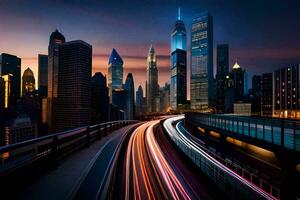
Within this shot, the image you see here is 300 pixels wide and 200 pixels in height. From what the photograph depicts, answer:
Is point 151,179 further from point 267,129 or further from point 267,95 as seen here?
point 267,95

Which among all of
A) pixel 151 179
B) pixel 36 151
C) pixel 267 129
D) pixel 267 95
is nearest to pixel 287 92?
pixel 267 95

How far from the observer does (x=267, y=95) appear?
156250mm

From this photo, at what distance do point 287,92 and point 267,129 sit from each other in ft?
376

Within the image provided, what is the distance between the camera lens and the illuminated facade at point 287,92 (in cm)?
11162

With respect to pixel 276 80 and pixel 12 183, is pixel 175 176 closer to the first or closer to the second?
pixel 12 183

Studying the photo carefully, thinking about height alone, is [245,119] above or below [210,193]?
above

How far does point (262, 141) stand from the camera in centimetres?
2297

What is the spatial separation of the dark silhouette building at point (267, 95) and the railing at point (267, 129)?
13956 cm

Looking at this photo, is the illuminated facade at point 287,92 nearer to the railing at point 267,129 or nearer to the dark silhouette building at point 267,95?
the dark silhouette building at point 267,95

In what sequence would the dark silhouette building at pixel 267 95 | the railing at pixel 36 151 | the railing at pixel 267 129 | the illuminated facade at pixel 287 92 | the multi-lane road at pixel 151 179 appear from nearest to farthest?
1. the railing at pixel 36 151
2. the multi-lane road at pixel 151 179
3. the railing at pixel 267 129
4. the illuminated facade at pixel 287 92
5. the dark silhouette building at pixel 267 95

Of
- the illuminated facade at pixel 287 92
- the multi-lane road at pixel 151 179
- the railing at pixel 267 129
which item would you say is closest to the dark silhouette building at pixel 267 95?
the illuminated facade at pixel 287 92

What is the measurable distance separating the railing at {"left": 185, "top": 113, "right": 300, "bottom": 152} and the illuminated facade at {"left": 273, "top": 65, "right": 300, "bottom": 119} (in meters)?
94.9

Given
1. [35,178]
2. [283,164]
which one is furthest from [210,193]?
[283,164]

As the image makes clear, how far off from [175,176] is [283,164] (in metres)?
13.4
